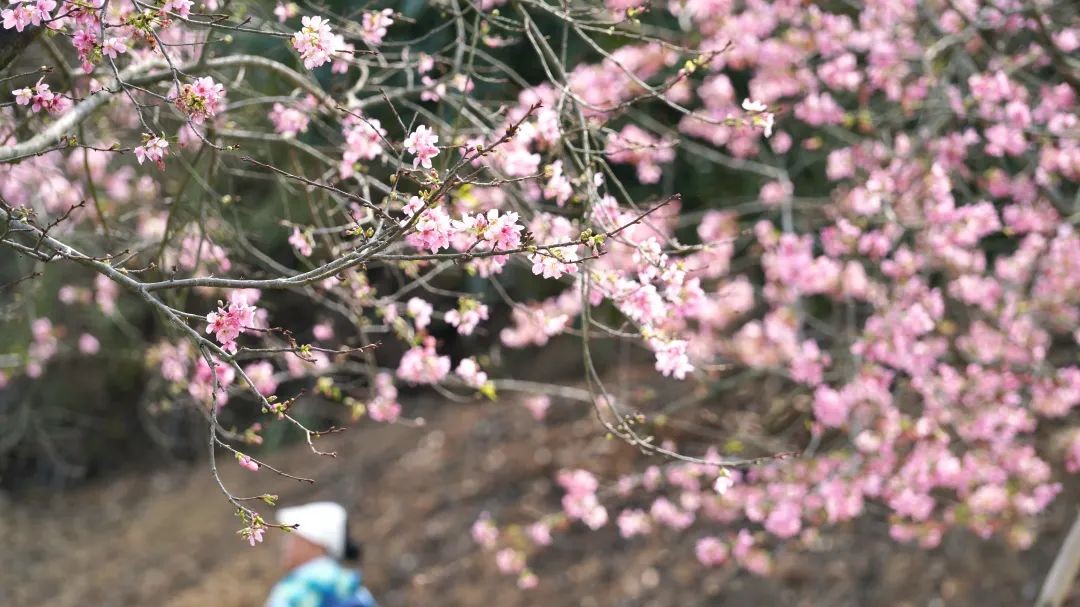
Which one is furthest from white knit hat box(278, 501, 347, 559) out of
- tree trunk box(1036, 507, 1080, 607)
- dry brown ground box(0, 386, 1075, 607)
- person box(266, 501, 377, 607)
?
tree trunk box(1036, 507, 1080, 607)

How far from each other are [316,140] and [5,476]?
8620mm

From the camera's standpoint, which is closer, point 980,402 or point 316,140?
point 980,402

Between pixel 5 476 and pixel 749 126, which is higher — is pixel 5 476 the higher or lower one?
the lower one

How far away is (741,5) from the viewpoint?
7.00 m

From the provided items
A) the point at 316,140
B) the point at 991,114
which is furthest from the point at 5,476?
the point at 991,114

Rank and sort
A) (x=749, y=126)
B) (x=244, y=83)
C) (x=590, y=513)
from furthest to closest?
1. (x=590, y=513)
2. (x=244, y=83)
3. (x=749, y=126)

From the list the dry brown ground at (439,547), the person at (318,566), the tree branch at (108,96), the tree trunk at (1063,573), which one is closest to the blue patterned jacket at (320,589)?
the person at (318,566)

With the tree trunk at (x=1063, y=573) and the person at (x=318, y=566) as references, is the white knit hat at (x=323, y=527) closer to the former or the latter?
the person at (x=318, y=566)

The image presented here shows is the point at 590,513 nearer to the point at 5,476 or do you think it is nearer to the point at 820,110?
the point at 820,110

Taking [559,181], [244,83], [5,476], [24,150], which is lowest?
[5,476]

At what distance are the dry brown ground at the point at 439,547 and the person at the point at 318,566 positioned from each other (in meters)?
1.62

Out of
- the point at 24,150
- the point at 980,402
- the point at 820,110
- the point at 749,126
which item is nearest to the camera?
the point at 24,150

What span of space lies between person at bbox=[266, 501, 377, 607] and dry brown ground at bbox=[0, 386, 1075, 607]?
1.62m

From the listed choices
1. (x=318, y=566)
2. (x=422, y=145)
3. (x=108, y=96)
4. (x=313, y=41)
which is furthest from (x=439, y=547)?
(x=313, y=41)
